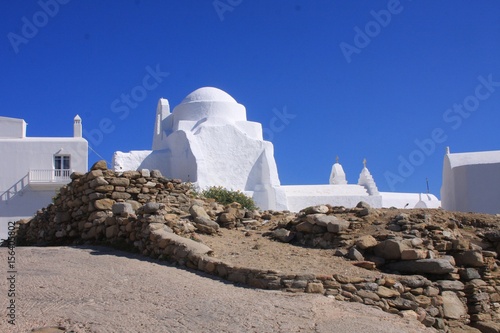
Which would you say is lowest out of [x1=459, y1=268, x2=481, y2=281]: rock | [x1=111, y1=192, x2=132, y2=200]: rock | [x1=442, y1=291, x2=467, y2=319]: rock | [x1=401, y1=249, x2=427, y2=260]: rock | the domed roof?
[x1=442, y1=291, x2=467, y2=319]: rock

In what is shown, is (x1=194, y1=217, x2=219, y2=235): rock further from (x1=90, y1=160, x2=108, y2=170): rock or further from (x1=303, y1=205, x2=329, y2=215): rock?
(x1=90, y1=160, x2=108, y2=170): rock

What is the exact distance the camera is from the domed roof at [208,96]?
30281mm

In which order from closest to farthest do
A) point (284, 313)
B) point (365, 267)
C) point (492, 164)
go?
point (284, 313) < point (365, 267) < point (492, 164)

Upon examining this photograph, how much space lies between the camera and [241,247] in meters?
8.05

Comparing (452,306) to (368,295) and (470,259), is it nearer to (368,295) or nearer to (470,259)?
(470,259)

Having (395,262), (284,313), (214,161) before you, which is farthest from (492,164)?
(284,313)

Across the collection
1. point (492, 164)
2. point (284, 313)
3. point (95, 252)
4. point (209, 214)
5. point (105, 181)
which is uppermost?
point (492, 164)

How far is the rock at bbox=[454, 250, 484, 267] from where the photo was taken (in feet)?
25.5

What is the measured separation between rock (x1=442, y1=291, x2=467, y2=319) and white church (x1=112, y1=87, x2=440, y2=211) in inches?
746

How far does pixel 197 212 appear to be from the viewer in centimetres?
907

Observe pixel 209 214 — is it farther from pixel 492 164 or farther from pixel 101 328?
pixel 492 164

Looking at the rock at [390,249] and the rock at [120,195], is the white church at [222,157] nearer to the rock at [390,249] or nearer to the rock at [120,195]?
the rock at [120,195]

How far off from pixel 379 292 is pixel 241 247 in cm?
254

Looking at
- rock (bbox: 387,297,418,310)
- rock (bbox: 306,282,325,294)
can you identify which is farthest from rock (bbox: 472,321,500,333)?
rock (bbox: 306,282,325,294)
